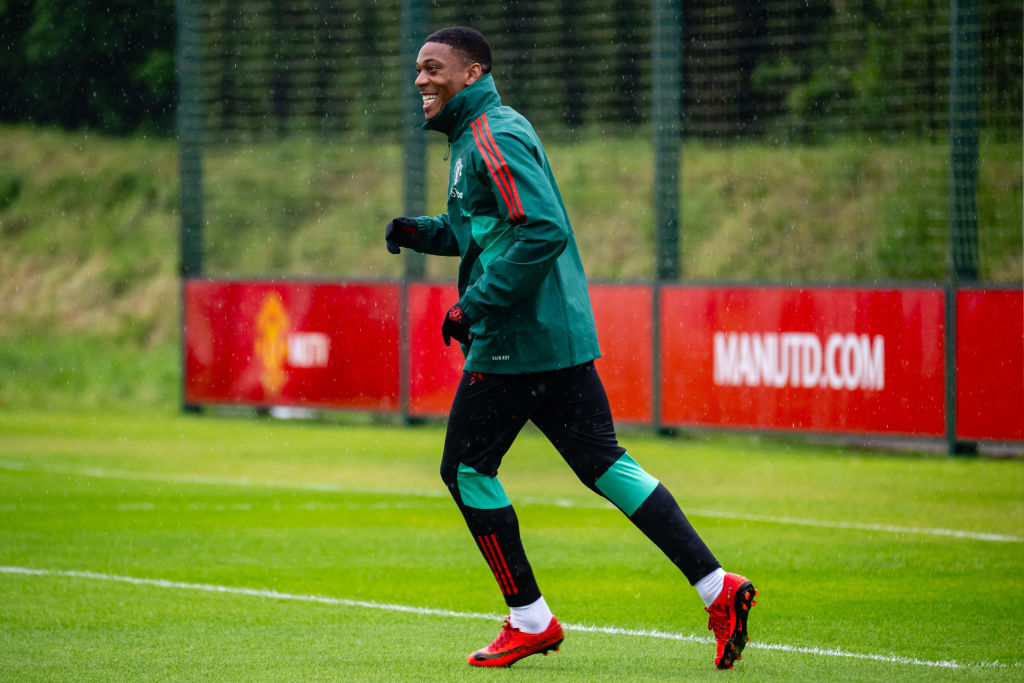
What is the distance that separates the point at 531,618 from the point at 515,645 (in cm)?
11

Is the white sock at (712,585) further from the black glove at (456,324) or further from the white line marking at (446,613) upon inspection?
the black glove at (456,324)

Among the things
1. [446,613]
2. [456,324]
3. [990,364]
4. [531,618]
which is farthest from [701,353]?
[456,324]

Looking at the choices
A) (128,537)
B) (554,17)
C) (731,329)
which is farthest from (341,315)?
(554,17)

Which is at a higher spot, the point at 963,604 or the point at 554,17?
the point at 554,17

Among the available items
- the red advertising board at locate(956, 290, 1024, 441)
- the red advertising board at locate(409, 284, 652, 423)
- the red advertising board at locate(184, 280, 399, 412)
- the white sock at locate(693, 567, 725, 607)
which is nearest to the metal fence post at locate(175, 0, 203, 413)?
the red advertising board at locate(184, 280, 399, 412)

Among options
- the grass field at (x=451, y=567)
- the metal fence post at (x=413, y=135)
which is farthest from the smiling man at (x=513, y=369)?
the metal fence post at (x=413, y=135)

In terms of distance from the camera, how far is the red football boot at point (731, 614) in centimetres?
556

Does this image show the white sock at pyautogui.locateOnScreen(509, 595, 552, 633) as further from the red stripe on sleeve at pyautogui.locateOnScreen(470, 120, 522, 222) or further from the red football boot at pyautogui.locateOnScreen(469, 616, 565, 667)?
the red stripe on sleeve at pyautogui.locateOnScreen(470, 120, 522, 222)

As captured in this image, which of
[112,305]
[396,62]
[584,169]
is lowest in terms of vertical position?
[112,305]

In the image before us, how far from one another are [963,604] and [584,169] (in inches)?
895

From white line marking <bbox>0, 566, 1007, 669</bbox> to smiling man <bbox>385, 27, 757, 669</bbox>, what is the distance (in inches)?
22.3

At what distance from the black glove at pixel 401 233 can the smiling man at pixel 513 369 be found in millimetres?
349

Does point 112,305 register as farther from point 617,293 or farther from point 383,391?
point 617,293

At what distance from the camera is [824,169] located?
26.3 m
